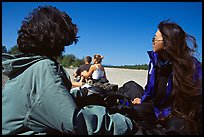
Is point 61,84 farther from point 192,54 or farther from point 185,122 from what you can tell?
point 192,54

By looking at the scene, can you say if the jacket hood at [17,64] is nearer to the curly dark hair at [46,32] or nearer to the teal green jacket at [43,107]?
the teal green jacket at [43,107]

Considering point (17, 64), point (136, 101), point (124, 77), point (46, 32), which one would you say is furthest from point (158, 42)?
point (124, 77)

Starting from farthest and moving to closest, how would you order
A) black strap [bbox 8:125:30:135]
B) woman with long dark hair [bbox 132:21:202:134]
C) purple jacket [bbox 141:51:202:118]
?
purple jacket [bbox 141:51:202:118] → woman with long dark hair [bbox 132:21:202:134] → black strap [bbox 8:125:30:135]

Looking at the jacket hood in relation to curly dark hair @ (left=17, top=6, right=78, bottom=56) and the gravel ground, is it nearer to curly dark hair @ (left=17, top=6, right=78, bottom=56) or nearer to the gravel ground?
curly dark hair @ (left=17, top=6, right=78, bottom=56)

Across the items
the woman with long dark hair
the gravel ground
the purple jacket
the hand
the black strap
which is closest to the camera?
the black strap

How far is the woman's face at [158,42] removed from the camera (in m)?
2.72

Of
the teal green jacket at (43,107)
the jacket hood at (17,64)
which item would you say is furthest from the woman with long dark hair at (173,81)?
the jacket hood at (17,64)

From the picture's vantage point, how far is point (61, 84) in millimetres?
1573

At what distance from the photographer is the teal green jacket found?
60.9 inches

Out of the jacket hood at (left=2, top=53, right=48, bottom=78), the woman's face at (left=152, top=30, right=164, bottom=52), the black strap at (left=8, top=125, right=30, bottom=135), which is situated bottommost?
the black strap at (left=8, top=125, right=30, bottom=135)

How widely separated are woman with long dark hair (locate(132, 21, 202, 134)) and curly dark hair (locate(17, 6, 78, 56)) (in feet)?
2.68

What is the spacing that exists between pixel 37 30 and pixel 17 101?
481 mm

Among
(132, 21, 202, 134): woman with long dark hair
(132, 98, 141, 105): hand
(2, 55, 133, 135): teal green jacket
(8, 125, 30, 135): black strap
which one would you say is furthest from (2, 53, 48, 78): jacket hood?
(132, 98, 141, 105): hand

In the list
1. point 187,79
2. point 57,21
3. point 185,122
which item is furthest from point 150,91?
point 57,21
